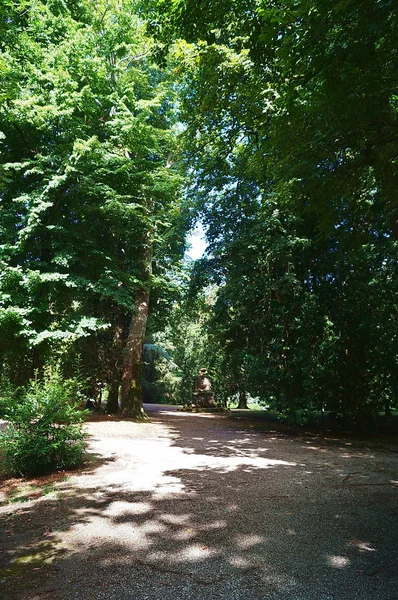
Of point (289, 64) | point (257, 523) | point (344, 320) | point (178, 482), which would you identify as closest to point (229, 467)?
point (178, 482)

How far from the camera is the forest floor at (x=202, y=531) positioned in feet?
8.47

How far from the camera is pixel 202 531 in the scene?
3477 millimetres

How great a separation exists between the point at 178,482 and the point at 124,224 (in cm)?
1004

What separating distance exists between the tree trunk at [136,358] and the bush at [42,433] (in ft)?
22.9

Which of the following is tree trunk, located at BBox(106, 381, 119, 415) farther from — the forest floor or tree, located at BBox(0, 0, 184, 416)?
the forest floor

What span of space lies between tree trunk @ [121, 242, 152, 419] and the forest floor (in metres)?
6.45

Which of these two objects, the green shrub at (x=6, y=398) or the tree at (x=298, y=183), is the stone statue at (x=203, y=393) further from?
the green shrub at (x=6, y=398)

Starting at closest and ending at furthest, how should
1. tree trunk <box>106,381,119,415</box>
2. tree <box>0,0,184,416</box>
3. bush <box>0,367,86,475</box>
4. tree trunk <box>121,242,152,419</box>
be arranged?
1. bush <box>0,367,86,475</box>
2. tree <box>0,0,184,416</box>
3. tree trunk <box>121,242,152,419</box>
4. tree trunk <box>106,381,119,415</box>

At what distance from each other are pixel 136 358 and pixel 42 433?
7.77 meters

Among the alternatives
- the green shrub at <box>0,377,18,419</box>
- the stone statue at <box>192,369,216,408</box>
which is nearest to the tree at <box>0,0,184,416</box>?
the green shrub at <box>0,377,18,419</box>

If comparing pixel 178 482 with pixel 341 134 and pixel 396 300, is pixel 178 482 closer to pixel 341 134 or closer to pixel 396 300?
pixel 341 134

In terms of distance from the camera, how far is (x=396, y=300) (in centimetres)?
1104

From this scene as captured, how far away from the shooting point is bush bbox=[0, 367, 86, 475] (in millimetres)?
5605

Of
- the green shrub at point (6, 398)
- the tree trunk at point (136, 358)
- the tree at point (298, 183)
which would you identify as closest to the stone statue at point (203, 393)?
the tree at point (298, 183)
